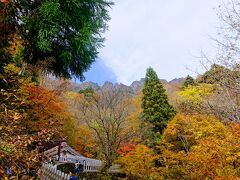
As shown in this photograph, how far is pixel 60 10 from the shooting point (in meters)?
8.75

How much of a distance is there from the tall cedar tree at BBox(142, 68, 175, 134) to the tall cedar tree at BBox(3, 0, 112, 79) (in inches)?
674

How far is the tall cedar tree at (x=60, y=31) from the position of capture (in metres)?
8.43

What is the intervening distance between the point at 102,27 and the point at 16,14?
2647 millimetres

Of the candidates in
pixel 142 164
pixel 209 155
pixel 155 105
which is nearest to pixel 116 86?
pixel 155 105

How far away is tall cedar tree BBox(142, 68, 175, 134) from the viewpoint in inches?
1039

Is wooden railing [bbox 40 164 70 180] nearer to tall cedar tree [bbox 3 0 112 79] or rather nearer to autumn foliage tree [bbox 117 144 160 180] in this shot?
tall cedar tree [bbox 3 0 112 79]

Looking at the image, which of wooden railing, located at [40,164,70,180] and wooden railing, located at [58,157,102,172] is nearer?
wooden railing, located at [40,164,70,180]

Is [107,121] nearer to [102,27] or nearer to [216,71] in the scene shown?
[102,27]

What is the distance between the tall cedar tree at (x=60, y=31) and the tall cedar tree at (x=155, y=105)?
17.1 metres

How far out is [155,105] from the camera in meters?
27.0

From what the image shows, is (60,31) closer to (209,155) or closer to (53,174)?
(53,174)

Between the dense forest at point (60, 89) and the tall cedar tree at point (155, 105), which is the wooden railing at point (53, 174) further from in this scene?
the tall cedar tree at point (155, 105)

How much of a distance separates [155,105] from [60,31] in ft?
61.7

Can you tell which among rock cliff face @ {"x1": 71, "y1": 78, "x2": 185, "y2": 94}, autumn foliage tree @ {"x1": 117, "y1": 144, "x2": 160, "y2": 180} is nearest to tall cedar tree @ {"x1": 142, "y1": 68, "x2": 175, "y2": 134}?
rock cliff face @ {"x1": 71, "y1": 78, "x2": 185, "y2": 94}
